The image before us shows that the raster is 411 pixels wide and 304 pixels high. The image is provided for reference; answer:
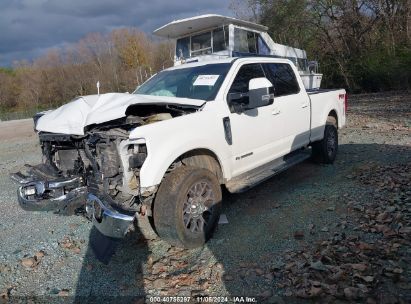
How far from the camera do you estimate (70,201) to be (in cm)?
358

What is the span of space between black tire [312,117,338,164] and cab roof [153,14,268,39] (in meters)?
7.45

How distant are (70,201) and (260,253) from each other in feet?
6.35

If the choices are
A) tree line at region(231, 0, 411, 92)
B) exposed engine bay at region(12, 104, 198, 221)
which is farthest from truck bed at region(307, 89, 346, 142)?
tree line at region(231, 0, 411, 92)

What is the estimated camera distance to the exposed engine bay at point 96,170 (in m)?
3.42

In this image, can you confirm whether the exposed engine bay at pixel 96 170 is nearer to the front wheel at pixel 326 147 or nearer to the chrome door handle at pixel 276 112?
the chrome door handle at pixel 276 112

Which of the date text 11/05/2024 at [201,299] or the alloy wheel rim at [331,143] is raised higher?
the alloy wheel rim at [331,143]

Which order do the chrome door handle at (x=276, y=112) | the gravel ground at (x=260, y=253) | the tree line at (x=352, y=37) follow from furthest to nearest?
the tree line at (x=352, y=37) < the chrome door handle at (x=276, y=112) < the gravel ground at (x=260, y=253)

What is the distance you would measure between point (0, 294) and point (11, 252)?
2.80 feet

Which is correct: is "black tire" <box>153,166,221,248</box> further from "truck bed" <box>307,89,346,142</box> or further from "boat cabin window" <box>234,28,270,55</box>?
"boat cabin window" <box>234,28,270,55</box>

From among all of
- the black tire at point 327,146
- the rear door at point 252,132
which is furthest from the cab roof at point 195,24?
the rear door at point 252,132

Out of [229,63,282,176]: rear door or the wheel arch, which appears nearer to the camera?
the wheel arch

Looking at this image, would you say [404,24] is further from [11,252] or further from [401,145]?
[11,252]

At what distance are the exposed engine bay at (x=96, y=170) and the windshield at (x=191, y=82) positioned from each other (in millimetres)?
499

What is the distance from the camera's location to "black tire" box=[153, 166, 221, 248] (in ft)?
Result: 11.6
